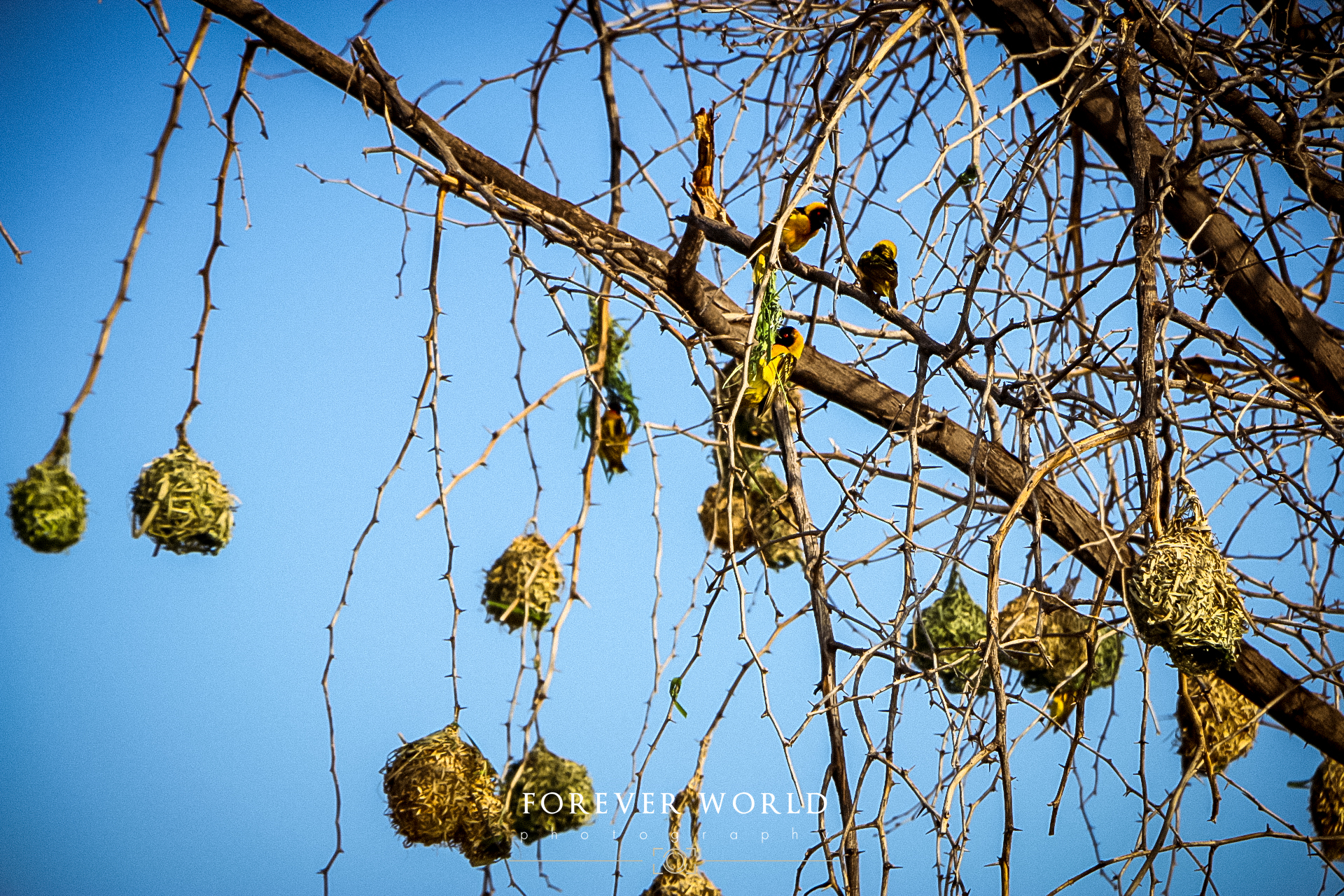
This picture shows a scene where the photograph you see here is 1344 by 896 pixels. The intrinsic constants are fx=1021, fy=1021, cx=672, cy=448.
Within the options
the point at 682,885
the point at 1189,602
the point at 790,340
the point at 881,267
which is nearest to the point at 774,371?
the point at 790,340

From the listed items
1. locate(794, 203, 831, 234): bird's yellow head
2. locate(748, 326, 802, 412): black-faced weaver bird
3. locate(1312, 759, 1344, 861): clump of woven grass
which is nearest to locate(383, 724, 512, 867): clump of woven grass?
locate(748, 326, 802, 412): black-faced weaver bird

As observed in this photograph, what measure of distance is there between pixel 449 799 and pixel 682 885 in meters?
0.32

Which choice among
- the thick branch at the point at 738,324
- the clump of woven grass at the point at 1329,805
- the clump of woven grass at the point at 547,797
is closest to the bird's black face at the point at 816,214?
the thick branch at the point at 738,324

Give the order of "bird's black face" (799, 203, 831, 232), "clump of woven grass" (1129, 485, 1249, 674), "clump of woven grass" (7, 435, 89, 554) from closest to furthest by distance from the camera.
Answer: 1. "clump of woven grass" (1129, 485, 1249, 674)
2. "clump of woven grass" (7, 435, 89, 554)
3. "bird's black face" (799, 203, 831, 232)

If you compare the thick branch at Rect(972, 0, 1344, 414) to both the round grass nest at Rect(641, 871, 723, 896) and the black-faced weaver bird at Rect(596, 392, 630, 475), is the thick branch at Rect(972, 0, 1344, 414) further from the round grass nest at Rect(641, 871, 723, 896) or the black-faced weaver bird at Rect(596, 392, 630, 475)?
the round grass nest at Rect(641, 871, 723, 896)

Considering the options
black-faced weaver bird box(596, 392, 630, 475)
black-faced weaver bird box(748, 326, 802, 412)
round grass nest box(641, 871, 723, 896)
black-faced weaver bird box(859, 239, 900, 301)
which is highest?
black-faced weaver bird box(859, 239, 900, 301)

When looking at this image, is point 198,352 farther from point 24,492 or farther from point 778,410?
point 778,410

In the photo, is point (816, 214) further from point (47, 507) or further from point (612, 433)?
point (47, 507)

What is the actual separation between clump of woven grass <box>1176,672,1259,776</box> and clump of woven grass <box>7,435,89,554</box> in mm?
1526

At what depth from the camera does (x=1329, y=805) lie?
1.56 m

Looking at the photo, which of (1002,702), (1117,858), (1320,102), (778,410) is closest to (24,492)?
(778,410)

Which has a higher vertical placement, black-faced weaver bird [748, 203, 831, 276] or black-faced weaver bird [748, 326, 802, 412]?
black-faced weaver bird [748, 203, 831, 276]

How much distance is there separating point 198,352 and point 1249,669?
5.02ft

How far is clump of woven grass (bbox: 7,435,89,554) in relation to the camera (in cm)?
117
